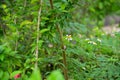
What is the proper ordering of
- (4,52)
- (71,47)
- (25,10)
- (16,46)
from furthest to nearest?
(16,46), (25,10), (71,47), (4,52)

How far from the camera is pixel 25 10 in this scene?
222 centimetres

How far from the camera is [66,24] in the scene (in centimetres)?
190

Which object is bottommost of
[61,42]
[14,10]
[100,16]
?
[100,16]

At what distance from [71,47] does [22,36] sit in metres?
0.72

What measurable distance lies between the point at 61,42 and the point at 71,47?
150 mm

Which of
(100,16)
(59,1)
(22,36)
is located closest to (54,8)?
(59,1)

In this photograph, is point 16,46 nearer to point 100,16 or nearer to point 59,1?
point 59,1

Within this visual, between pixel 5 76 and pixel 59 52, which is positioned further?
pixel 59 52

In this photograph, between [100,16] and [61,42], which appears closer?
[61,42]

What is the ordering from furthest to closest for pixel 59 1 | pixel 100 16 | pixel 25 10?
1. pixel 100 16
2. pixel 25 10
3. pixel 59 1

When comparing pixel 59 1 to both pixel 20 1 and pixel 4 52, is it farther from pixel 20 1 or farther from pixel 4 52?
pixel 20 1

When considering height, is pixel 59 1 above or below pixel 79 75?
above

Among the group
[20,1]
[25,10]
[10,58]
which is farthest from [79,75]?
[20,1]

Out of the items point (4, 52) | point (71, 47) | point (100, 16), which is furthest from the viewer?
point (100, 16)
